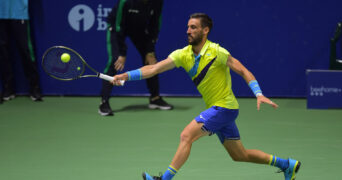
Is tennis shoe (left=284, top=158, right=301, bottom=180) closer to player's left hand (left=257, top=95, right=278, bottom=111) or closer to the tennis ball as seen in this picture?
player's left hand (left=257, top=95, right=278, bottom=111)

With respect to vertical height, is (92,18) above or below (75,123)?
above

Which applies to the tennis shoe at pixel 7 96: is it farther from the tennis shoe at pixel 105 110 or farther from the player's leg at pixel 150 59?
the player's leg at pixel 150 59

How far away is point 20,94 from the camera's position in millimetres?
9258

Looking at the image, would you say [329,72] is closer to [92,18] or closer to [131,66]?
[131,66]

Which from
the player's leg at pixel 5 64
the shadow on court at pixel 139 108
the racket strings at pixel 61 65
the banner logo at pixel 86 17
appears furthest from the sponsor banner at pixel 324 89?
the player's leg at pixel 5 64

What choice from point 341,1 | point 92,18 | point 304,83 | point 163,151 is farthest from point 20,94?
point 341,1

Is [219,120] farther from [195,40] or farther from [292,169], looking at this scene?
[292,169]

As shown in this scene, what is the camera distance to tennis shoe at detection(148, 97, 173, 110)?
829 centimetres

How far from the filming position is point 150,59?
26.1 feet

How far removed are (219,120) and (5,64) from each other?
521 centimetres

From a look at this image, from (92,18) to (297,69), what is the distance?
338 centimetres

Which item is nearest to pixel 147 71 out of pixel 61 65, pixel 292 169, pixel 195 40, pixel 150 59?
pixel 195 40

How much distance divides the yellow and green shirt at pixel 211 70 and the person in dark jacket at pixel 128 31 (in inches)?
122

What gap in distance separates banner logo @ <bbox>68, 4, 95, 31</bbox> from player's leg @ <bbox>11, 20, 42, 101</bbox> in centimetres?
71
